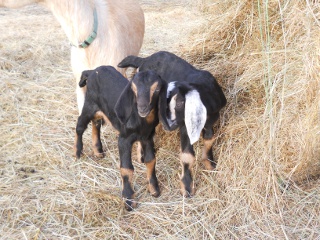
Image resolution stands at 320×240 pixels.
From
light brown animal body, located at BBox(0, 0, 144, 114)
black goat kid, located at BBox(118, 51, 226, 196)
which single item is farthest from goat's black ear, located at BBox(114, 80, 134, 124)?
light brown animal body, located at BBox(0, 0, 144, 114)

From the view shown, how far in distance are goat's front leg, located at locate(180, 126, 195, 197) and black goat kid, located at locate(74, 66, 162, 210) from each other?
0.22m

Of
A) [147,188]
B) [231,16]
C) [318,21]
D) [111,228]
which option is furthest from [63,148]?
[318,21]

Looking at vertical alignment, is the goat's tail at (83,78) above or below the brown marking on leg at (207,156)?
above

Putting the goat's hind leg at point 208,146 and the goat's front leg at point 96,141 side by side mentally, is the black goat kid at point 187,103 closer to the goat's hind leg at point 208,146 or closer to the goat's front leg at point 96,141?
the goat's hind leg at point 208,146

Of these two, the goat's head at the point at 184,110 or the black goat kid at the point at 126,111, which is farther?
the goat's head at the point at 184,110

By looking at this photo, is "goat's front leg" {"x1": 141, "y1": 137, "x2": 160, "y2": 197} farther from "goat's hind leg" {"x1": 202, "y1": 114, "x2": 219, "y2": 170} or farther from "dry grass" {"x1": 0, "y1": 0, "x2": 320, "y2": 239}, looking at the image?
"goat's hind leg" {"x1": 202, "y1": 114, "x2": 219, "y2": 170}

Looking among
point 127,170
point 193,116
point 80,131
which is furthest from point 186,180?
point 80,131

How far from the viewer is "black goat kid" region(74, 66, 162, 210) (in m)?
2.76

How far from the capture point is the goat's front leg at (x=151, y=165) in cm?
317

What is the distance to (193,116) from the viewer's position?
114 inches

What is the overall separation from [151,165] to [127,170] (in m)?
0.20

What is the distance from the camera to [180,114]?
3.00m

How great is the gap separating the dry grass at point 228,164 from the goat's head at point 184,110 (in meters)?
0.56

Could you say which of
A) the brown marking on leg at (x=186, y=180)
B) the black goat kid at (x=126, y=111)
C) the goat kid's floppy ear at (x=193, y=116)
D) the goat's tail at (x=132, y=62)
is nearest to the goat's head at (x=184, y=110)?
the goat kid's floppy ear at (x=193, y=116)
